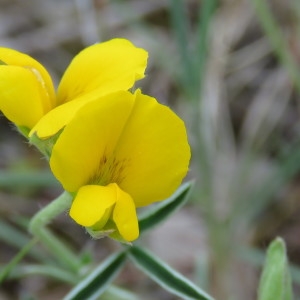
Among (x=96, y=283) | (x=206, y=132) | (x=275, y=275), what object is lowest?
(x=206, y=132)

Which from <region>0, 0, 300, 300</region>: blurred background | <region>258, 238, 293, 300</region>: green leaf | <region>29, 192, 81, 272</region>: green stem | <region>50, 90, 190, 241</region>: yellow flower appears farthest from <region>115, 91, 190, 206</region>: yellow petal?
<region>0, 0, 300, 300</region>: blurred background

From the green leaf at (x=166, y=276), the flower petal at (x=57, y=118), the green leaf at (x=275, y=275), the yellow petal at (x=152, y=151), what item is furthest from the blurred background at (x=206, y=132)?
the flower petal at (x=57, y=118)

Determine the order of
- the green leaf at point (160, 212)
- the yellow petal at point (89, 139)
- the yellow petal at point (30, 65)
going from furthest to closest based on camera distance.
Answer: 1. the green leaf at point (160, 212)
2. the yellow petal at point (30, 65)
3. the yellow petal at point (89, 139)

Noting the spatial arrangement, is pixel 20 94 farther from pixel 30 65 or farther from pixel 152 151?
pixel 152 151

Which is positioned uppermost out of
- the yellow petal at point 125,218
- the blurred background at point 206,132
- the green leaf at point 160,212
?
the yellow petal at point 125,218

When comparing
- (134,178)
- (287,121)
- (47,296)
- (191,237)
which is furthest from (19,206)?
(134,178)

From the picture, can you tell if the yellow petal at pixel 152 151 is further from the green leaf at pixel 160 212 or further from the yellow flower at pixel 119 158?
the green leaf at pixel 160 212

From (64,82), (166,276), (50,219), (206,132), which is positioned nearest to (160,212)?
(166,276)
